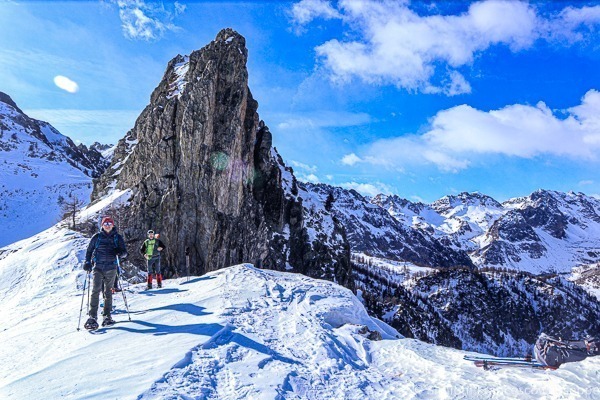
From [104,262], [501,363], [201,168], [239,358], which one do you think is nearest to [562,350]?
[501,363]

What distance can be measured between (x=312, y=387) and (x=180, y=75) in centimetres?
8889

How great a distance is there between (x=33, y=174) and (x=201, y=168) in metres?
69.5

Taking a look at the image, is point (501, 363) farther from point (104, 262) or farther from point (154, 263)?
point (154, 263)

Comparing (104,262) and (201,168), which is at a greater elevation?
(201,168)

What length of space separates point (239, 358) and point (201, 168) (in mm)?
64660

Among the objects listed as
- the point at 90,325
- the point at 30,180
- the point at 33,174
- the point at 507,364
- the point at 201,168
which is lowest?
the point at 507,364

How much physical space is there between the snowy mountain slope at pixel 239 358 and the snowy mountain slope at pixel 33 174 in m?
77.8

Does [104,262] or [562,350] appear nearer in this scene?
[562,350]

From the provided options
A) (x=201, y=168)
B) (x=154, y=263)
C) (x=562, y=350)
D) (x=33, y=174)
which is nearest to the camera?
(x=562, y=350)

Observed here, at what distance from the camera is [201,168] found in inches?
2849

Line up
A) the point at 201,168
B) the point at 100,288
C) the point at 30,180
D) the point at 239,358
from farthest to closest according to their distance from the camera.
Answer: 1. the point at 30,180
2. the point at 201,168
3. the point at 100,288
4. the point at 239,358

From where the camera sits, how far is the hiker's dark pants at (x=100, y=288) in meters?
13.1

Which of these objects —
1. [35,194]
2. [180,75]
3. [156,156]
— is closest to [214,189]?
[156,156]

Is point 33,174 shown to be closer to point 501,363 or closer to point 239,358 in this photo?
point 239,358
